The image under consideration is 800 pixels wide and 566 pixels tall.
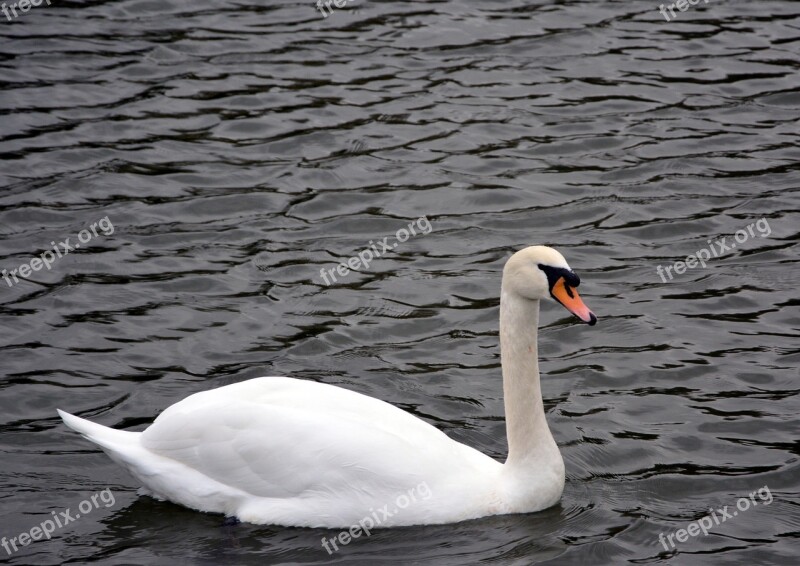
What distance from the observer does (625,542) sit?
6.49 meters

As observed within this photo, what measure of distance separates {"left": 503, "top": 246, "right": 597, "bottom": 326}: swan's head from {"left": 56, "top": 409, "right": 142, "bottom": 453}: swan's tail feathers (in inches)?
93.1

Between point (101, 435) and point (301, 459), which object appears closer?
point (301, 459)

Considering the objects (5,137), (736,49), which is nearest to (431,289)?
(5,137)

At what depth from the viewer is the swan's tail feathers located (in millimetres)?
6809

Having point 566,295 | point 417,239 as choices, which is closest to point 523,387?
point 566,295

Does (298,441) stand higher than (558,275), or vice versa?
(558,275)

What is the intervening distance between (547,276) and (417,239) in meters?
3.72

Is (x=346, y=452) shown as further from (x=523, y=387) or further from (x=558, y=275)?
(x=558, y=275)

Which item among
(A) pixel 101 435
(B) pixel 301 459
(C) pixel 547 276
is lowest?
(B) pixel 301 459

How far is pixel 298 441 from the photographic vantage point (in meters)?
6.65

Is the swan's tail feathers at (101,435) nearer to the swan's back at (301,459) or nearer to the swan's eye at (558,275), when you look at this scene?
the swan's back at (301,459)

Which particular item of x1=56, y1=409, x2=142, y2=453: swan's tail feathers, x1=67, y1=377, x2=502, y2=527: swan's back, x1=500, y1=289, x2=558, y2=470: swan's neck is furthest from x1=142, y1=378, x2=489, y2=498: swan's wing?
x1=500, y1=289, x2=558, y2=470: swan's neck

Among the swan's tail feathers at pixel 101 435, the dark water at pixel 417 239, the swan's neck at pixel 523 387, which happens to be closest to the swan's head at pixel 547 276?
the swan's neck at pixel 523 387

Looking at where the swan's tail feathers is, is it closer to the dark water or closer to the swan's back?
the swan's back
